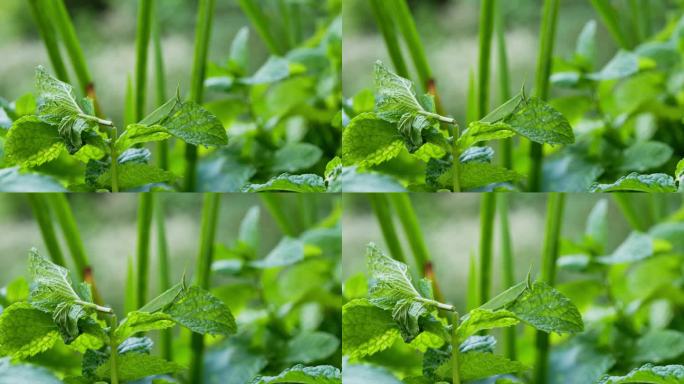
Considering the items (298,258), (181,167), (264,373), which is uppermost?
(181,167)

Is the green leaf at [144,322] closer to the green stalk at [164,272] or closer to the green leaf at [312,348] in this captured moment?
the green stalk at [164,272]

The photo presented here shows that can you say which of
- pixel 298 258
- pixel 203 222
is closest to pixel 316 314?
pixel 298 258

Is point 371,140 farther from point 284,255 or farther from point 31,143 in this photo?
point 31,143

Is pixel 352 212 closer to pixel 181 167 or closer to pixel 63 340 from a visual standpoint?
pixel 181 167

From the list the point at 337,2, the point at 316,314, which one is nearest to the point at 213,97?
the point at 337,2

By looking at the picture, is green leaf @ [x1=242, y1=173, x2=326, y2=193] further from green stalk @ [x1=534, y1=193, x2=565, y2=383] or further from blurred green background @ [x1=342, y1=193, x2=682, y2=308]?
green stalk @ [x1=534, y1=193, x2=565, y2=383]

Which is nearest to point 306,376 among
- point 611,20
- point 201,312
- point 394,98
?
point 201,312

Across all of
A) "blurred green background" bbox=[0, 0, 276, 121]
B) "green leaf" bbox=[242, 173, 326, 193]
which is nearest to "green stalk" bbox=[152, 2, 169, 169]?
"blurred green background" bbox=[0, 0, 276, 121]

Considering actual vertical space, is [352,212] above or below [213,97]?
below
